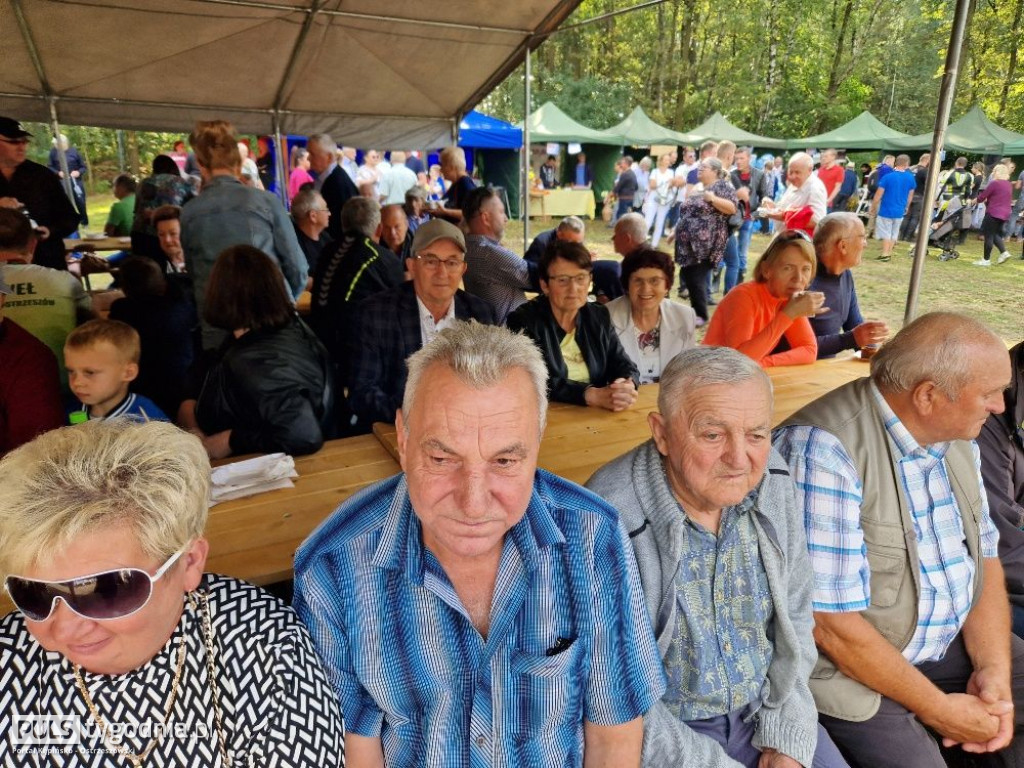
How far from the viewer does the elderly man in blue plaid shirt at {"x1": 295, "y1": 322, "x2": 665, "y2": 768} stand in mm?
1269

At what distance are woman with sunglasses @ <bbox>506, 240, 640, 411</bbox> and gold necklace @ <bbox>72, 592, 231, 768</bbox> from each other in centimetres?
209

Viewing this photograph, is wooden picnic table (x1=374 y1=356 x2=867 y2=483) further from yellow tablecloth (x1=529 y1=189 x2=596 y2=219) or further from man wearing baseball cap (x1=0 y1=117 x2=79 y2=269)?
yellow tablecloth (x1=529 y1=189 x2=596 y2=219)

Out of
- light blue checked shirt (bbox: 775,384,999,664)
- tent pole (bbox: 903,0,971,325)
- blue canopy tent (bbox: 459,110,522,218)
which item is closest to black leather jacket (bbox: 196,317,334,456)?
light blue checked shirt (bbox: 775,384,999,664)

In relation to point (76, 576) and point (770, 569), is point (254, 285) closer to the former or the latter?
point (76, 576)

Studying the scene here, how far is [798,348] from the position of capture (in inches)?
152

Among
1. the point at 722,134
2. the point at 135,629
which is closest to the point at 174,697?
the point at 135,629

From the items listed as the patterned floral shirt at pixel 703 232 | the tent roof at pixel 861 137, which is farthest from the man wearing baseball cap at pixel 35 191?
the tent roof at pixel 861 137

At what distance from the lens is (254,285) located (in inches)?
100

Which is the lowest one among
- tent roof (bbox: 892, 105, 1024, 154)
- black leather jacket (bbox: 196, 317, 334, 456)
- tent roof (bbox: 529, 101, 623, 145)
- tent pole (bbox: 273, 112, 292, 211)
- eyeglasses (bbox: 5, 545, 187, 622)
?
black leather jacket (bbox: 196, 317, 334, 456)

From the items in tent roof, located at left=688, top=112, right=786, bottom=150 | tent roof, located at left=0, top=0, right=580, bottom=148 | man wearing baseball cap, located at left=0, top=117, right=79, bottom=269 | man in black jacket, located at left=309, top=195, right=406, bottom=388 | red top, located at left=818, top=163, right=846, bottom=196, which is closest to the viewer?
man in black jacket, located at left=309, top=195, right=406, bottom=388

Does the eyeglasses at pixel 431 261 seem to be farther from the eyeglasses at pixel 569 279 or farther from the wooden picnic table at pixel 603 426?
the wooden picnic table at pixel 603 426

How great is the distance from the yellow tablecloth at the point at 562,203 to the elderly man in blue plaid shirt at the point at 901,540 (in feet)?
57.3

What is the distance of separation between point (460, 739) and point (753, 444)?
913 millimetres

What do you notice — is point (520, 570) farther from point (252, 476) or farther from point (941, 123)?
point (941, 123)
